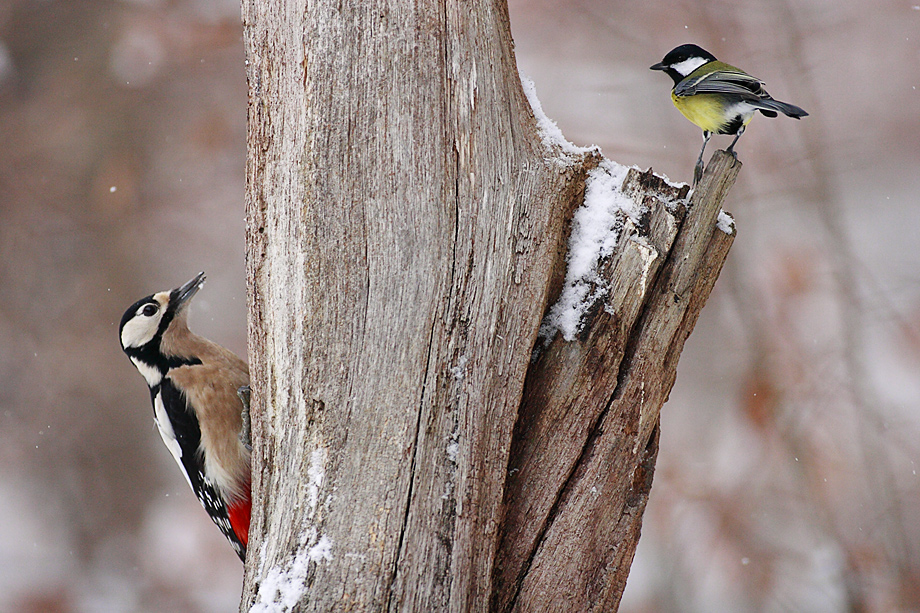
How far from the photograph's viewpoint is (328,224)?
5.21 feet

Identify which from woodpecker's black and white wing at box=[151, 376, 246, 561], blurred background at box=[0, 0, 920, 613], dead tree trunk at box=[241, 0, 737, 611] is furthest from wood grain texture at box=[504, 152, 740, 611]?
blurred background at box=[0, 0, 920, 613]

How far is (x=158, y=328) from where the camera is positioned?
8.71 feet

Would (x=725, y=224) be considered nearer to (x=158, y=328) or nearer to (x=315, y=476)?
(x=315, y=476)

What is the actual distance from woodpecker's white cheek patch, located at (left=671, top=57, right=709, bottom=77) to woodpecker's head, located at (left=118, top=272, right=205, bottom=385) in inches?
72.6

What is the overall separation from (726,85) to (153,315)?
6.83 feet

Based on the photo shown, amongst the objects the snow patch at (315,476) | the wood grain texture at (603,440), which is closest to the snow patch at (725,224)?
the wood grain texture at (603,440)

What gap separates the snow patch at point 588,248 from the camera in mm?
1688

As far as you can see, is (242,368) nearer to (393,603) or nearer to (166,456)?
(393,603)

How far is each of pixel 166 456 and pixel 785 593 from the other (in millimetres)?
4693

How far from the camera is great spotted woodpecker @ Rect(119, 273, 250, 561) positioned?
2.50 meters

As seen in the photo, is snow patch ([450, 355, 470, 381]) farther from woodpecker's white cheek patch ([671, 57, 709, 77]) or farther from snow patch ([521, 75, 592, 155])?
woodpecker's white cheek patch ([671, 57, 709, 77])

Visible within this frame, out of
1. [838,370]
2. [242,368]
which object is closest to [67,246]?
[242,368]

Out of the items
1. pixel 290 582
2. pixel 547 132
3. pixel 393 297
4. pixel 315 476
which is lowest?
pixel 290 582

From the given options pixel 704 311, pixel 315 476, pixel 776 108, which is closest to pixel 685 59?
pixel 776 108
